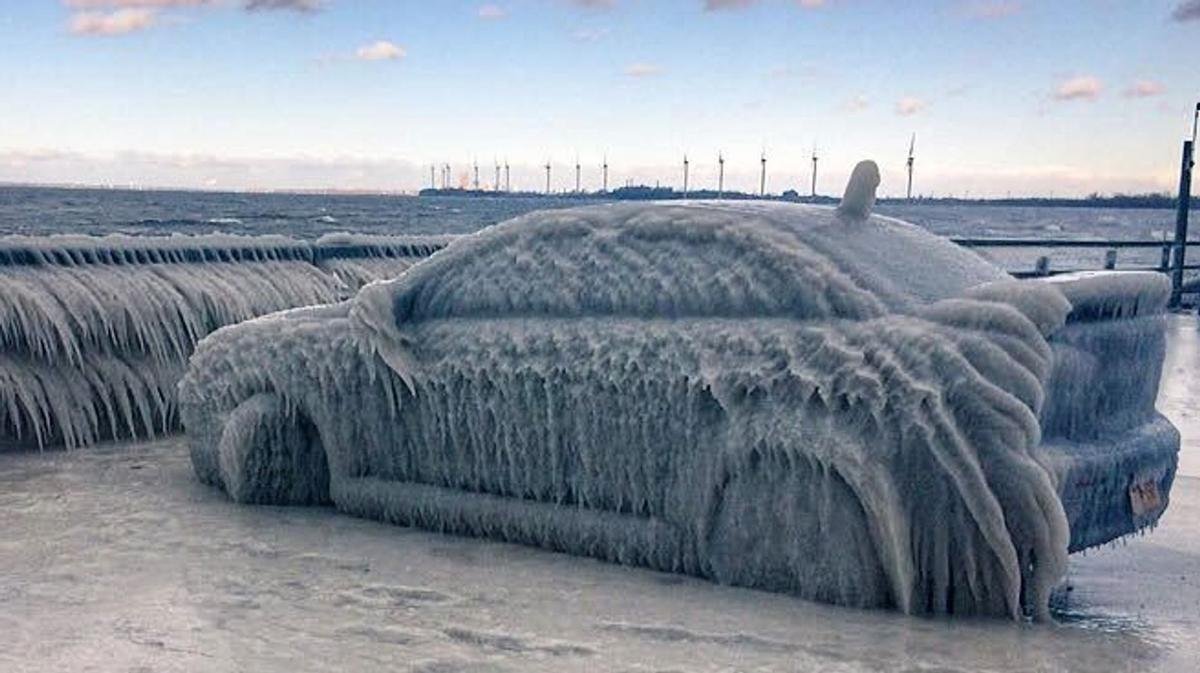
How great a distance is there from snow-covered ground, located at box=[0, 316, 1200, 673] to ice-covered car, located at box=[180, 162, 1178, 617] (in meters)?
0.16

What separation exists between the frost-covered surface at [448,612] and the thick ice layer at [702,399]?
0.18 m

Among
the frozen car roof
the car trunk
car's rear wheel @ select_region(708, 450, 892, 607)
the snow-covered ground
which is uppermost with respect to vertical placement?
the frozen car roof

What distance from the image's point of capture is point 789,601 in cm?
425

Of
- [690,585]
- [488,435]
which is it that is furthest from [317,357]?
[690,585]

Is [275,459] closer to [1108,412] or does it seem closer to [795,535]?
[795,535]

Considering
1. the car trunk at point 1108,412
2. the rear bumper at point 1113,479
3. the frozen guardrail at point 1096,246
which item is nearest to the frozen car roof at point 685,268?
the car trunk at point 1108,412

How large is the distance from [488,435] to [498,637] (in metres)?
1.28

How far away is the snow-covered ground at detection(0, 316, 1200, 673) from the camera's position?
3.73m

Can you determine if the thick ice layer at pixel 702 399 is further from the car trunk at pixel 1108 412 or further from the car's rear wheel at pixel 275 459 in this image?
the car trunk at pixel 1108 412

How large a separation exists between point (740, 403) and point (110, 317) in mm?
4671

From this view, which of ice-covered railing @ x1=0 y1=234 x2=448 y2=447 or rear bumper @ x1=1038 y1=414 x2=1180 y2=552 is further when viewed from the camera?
ice-covered railing @ x1=0 y1=234 x2=448 y2=447

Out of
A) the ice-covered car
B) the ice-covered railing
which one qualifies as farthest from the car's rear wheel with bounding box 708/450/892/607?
the ice-covered railing

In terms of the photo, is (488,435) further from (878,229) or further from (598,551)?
(878,229)

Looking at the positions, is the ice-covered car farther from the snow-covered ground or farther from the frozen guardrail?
the frozen guardrail
